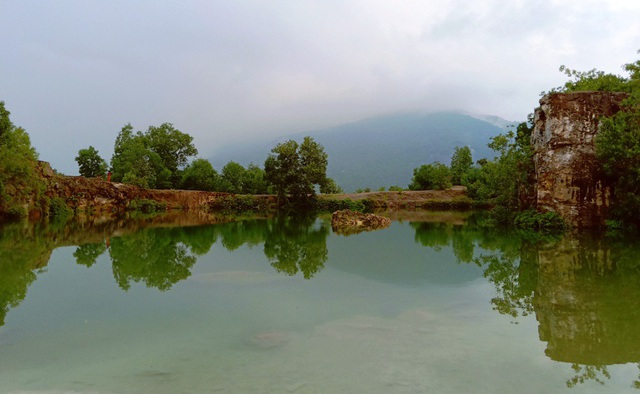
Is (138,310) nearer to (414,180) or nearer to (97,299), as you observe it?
(97,299)

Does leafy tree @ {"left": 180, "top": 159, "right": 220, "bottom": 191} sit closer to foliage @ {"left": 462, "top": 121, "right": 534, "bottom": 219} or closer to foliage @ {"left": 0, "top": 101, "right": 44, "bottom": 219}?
foliage @ {"left": 0, "top": 101, "right": 44, "bottom": 219}

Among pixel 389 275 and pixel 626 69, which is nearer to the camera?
pixel 389 275

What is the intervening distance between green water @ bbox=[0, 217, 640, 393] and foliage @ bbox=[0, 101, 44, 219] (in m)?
20.8

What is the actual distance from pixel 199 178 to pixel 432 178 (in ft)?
109

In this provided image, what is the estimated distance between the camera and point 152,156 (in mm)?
61750

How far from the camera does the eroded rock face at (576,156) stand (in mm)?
21797

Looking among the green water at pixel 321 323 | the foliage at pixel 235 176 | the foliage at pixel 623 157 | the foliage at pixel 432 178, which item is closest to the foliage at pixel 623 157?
the foliage at pixel 623 157

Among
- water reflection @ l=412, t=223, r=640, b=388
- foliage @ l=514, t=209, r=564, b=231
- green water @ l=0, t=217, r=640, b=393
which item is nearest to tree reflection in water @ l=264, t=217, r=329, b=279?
green water @ l=0, t=217, r=640, b=393

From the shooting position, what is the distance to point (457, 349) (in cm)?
587

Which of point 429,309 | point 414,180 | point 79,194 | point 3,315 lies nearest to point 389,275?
point 429,309

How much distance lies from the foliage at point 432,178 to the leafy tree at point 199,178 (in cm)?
2987

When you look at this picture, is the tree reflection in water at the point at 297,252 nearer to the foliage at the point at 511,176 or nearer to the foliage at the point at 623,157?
the foliage at the point at 511,176

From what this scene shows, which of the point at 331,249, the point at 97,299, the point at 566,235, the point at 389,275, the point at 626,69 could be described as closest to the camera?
the point at 97,299

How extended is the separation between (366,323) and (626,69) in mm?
30483
